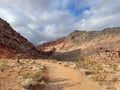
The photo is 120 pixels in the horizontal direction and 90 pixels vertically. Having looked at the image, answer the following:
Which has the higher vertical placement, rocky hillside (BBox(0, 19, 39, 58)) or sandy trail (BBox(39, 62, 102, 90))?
rocky hillside (BBox(0, 19, 39, 58))

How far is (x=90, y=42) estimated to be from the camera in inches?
4277

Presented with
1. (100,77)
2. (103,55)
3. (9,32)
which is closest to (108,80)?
(100,77)

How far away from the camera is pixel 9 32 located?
63.3 meters

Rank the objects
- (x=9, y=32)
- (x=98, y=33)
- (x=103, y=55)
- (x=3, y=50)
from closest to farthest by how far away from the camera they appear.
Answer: (x=3, y=50)
(x=9, y=32)
(x=103, y=55)
(x=98, y=33)

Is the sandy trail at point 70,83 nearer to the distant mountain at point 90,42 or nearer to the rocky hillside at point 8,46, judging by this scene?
the rocky hillside at point 8,46

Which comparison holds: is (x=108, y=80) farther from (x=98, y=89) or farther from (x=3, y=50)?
(x=3, y=50)

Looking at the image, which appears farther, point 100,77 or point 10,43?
point 10,43

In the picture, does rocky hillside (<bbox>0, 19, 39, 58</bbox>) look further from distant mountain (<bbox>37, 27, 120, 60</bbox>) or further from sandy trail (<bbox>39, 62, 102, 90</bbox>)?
distant mountain (<bbox>37, 27, 120, 60</bbox>)

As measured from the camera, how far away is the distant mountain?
95438 millimetres

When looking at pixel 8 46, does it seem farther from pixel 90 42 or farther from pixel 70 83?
pixel 90 42

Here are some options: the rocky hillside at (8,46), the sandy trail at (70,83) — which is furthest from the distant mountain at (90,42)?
the sandy trail at (70,83)

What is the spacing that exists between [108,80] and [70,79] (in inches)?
101

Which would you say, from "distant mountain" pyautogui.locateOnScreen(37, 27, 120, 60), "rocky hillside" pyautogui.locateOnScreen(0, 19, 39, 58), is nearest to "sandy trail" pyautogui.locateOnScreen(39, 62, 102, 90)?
"rocky hillside" pyautogui.locateOnScreen(0, 19, 39, 58)

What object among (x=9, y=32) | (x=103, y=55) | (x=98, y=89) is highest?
(x=9, y=32)
